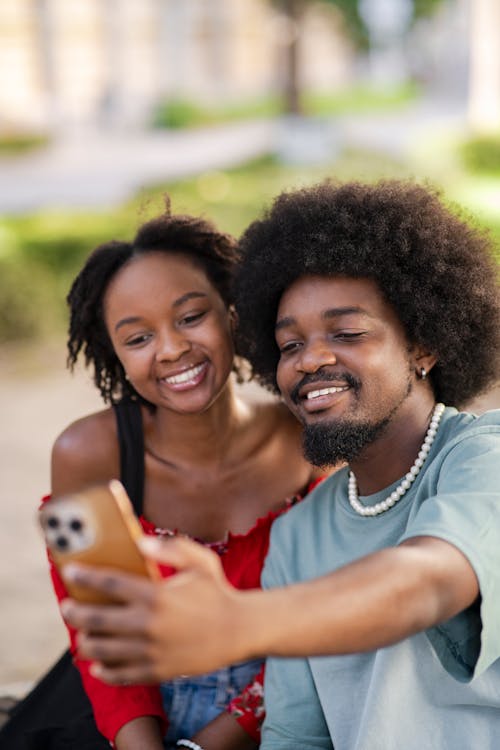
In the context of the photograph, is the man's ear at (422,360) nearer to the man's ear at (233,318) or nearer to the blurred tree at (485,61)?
the man's ear at (233,318)

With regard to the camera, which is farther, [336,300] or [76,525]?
[336,300]

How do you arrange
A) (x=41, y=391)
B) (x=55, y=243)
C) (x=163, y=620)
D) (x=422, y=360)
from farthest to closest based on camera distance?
1. (x=55, y=243)
2. (x=41, y=391)
3. (x=422, y=360)
4. (x=163, y=620)

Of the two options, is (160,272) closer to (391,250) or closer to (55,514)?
(391,250)

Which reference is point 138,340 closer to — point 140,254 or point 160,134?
point 140,254

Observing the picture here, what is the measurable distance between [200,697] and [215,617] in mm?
1513

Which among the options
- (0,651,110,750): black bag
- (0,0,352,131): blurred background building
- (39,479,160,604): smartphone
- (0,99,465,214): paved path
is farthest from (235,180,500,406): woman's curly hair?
(0,0,352,131): blurred background building

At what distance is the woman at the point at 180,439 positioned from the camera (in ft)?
8.75

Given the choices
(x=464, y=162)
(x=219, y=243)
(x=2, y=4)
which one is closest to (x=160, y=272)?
(x=219, y=243)

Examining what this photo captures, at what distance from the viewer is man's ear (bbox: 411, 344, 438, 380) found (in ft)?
7.75

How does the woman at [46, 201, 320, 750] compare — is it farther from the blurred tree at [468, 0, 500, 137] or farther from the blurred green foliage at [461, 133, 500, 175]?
the blurred tree at [468, 0, 500, 137]

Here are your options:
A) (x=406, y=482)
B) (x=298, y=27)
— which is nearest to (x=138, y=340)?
(x=406, y=482)

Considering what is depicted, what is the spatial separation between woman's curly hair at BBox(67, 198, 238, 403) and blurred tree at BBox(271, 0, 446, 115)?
22.4m

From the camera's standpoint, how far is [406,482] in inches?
85.1

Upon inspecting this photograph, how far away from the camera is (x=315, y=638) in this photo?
137cm
